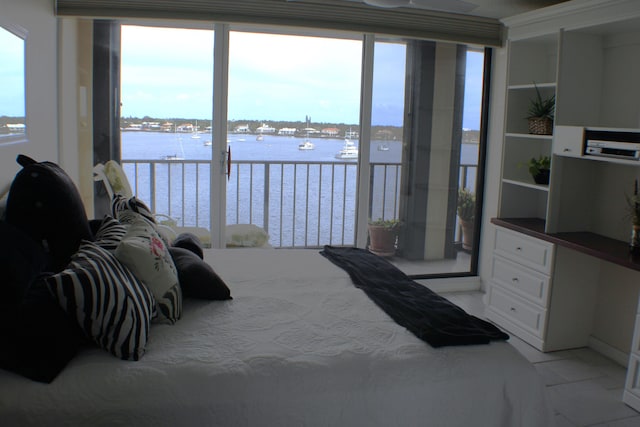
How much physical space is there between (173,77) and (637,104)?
10.3ft

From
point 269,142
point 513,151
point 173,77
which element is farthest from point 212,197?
point 513,151

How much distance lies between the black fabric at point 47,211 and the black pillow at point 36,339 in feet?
1.36

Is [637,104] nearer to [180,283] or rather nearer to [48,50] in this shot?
[180,283]

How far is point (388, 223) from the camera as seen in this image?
15.6ft

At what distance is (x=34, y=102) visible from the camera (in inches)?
122

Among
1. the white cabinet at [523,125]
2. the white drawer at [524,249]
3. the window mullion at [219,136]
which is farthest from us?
the window mullion at [219,136]

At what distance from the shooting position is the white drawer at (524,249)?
138 inches

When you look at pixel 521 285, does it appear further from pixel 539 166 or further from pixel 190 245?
pixel 190 245

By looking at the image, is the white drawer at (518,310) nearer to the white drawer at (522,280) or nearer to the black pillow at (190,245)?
the white drawer at (522,280)

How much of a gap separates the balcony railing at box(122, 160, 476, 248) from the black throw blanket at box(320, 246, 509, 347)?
155 centimetres

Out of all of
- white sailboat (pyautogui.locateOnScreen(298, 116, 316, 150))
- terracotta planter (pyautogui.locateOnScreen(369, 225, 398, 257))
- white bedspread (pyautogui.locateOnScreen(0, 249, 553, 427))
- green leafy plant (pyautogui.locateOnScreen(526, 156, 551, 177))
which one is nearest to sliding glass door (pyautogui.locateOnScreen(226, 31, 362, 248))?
white sailboat (pyautogui.locateOnScreen(298, 116, 316, 150))

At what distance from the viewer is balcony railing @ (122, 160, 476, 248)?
4.38m

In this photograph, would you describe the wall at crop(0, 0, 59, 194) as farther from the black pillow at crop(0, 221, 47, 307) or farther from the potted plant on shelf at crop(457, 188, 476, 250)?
Answer: the potted plant on shelf at crop(457, 188, 476, 250)

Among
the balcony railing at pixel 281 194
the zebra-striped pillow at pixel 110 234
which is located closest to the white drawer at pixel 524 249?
the balcony railing at pixel 281 194
